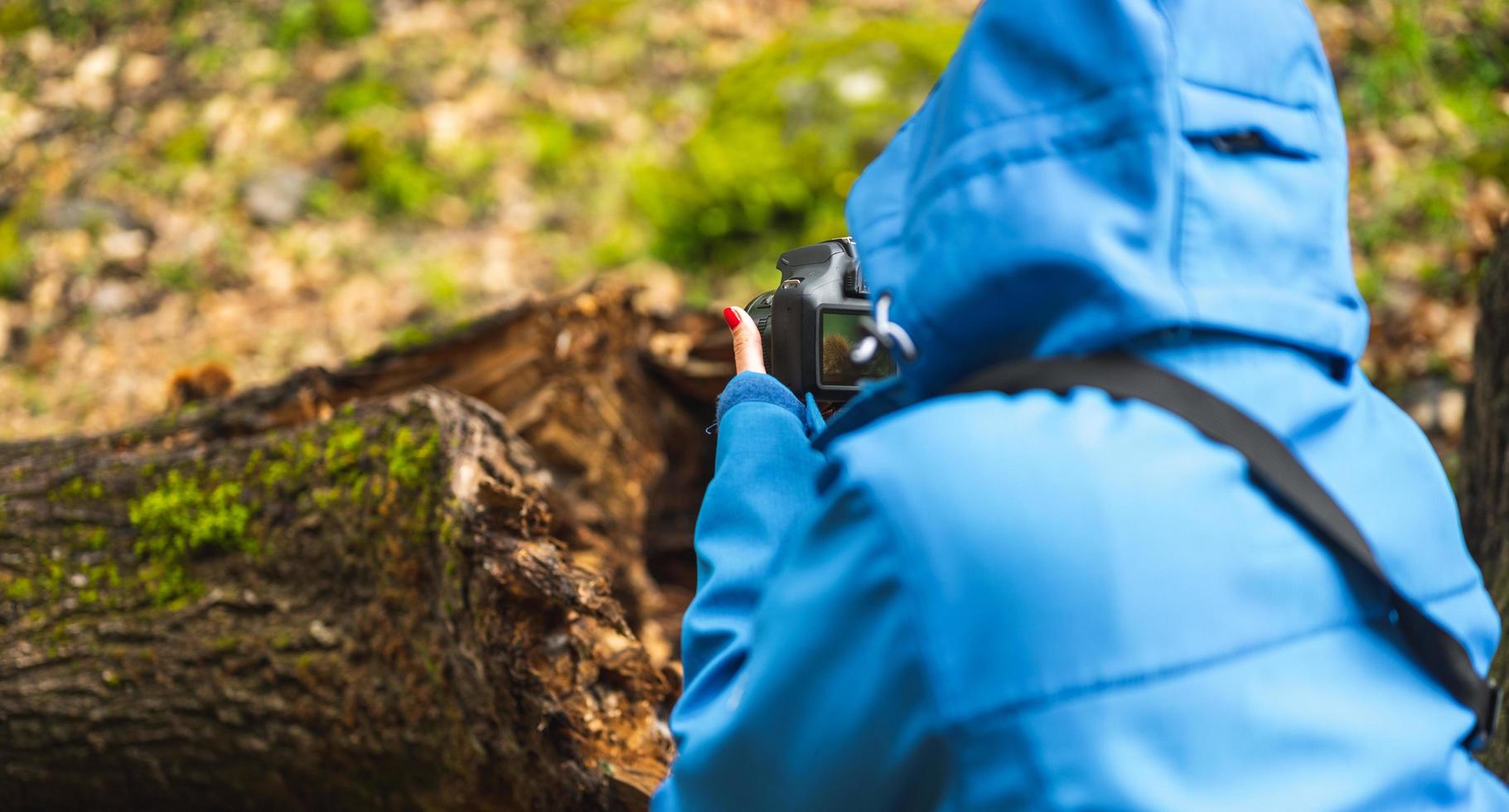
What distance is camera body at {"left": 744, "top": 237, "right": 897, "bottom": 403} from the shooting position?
55.7 inches

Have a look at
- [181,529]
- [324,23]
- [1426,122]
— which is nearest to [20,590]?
[181,529]

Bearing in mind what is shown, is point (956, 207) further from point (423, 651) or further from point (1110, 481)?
point (423, 651)

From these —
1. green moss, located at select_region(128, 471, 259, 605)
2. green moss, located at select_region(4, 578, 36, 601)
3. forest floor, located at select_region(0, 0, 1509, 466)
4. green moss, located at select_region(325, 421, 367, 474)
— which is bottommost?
forest floor, located at select_region(0, 0, 1509, 466)

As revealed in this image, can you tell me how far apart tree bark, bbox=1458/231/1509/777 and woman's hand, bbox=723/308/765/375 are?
1757mm

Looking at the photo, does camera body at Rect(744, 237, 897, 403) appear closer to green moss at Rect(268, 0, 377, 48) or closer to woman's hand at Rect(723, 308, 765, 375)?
woman's hand at Rect(723, 308, 765, 375)

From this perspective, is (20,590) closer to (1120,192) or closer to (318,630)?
(318,630)

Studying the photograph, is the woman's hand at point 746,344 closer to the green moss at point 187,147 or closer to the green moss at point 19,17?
the green moss at point 187,147

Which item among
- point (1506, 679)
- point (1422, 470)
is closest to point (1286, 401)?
point (1422, 470)

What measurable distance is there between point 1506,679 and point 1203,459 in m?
1.64

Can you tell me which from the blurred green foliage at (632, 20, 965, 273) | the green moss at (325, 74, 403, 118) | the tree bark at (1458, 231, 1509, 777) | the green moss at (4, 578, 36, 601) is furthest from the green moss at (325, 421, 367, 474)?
the green moss at (325, 74, 403, 118)

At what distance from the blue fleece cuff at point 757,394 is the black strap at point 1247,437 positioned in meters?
→ 0.39

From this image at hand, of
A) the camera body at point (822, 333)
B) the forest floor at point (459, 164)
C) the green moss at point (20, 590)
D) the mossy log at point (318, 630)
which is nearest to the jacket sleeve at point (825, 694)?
the camera body at point (822, 333)

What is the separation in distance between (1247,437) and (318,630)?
1.81 m

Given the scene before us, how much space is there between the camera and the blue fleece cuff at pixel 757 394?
1333 millimetres
